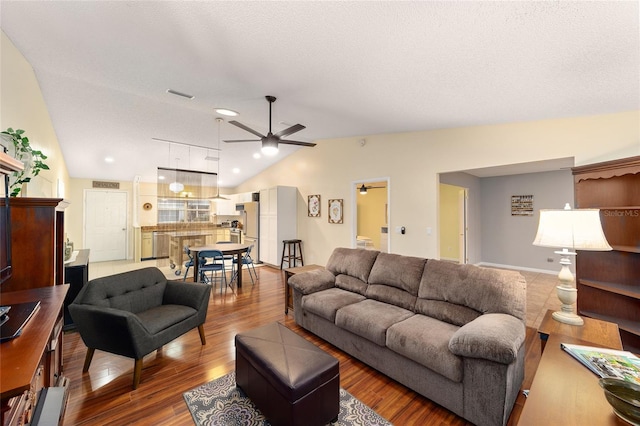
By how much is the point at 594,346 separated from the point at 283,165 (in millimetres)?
6753

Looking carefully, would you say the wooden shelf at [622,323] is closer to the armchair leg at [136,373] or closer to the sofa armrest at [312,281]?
the sofa armrest at [312,281]

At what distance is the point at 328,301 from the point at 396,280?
2.58ft

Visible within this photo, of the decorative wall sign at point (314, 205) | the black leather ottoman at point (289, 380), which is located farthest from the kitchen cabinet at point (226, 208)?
the black leather ottoman at point (289, 380)

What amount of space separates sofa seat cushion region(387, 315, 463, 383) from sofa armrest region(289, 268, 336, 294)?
118 centimetres

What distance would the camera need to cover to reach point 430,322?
2.30 m

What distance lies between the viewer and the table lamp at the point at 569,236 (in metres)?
1.77

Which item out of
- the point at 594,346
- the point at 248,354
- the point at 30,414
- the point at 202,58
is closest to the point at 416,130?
the point at 202,58

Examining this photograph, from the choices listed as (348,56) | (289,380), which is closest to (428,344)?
(289,380)

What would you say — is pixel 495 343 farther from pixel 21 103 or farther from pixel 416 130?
pixel 21 103

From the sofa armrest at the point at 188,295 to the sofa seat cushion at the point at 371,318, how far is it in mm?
1435

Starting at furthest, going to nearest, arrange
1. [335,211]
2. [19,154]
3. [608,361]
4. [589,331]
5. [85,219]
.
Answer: [85,219] → [335,211] → [19,154] → [589,331] → [608,361]

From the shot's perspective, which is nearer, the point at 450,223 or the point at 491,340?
the point at 491,340

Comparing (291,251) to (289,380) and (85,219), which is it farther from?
(85,219)

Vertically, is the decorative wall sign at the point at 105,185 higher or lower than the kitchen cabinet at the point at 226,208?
higher
